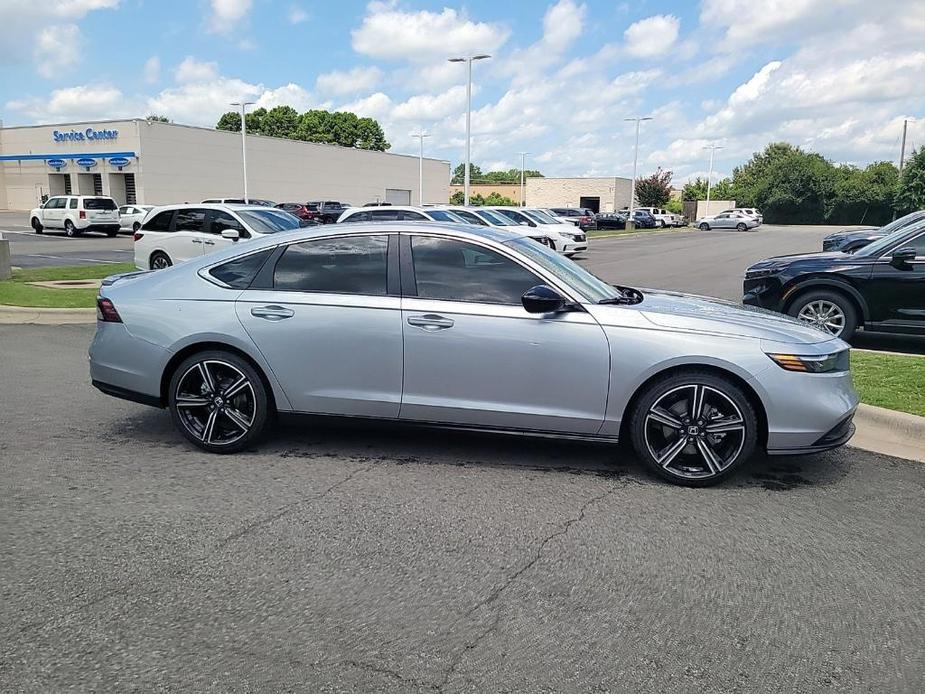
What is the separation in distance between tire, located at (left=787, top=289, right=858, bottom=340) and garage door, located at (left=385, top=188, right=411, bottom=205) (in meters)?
71.0

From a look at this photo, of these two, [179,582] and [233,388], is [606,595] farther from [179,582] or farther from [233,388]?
[233,388]

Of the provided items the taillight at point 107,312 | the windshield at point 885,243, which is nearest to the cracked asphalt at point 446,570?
the taillight at point 107,312

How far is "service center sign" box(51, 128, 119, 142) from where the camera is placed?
52.7 metres

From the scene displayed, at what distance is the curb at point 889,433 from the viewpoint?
5.56 meters

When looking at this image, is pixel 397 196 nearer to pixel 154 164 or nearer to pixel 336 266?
pixel 154 164

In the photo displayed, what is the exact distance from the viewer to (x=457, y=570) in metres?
3.66

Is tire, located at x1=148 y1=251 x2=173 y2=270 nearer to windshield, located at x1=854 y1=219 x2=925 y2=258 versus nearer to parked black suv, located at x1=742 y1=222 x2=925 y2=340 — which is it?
parked black suv, located at x1=742 y1=222 x2=925 y2=340

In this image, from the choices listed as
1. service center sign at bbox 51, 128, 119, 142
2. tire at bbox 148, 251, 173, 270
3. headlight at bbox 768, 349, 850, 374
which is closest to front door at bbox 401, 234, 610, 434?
headlight at bbox 768, 349, 850, 374

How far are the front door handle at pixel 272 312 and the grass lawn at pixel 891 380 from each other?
A: 462 cm

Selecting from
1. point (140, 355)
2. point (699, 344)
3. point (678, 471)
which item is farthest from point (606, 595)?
point (140, 355)

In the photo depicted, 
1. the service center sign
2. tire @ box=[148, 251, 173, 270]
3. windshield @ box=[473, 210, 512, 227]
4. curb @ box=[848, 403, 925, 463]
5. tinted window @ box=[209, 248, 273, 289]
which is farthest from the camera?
the service center sign

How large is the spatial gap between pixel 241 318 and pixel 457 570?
2.43 metres

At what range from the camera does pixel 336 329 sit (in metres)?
5.02

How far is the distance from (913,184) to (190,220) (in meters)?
62.7
